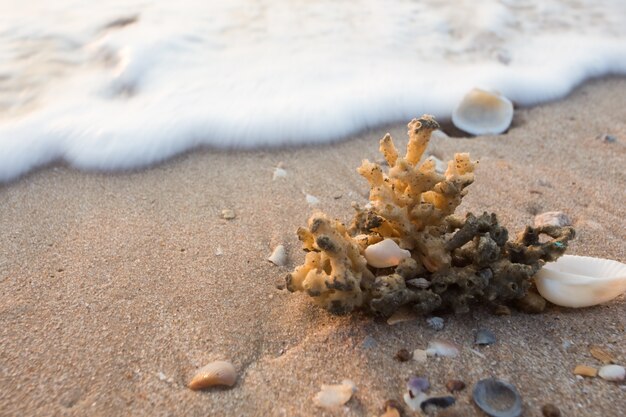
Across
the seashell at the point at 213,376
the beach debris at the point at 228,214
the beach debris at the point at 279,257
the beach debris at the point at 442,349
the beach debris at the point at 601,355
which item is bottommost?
the beach debris at the point at 228,214

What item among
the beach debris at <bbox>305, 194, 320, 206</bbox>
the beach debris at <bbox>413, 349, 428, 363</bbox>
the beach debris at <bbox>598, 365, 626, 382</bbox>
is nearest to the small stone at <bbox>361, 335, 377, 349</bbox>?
the beach debris at <bbox>413, 349, 428, 363</bbox>

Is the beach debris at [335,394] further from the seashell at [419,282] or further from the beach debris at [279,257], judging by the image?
the beach debris at [279,257]

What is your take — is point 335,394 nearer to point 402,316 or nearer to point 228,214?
point 402,316

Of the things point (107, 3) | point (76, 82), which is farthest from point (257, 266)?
point (107, 3)

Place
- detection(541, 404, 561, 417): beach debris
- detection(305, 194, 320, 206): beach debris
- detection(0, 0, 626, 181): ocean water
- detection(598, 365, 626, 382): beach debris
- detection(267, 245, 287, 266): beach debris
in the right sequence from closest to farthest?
detection(541, 404, 561, 417): beach debris < detection(598, 365, 626, 382): beach debris < detection(267, 245, 287, 266): beach debris < detection(305, 194, 320, 206): beach debris < detection(0, 0, 626, 181): ocean water

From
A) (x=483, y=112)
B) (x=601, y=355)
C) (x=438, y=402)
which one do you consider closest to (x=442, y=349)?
(x=438, y=402)

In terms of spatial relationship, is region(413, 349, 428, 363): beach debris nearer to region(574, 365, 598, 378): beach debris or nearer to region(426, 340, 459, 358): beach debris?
region(426, 340, 459, 358): beach debris

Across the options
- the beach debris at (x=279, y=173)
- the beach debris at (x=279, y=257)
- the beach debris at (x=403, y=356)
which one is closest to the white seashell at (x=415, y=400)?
the beach debris at (x=403, y=356)
